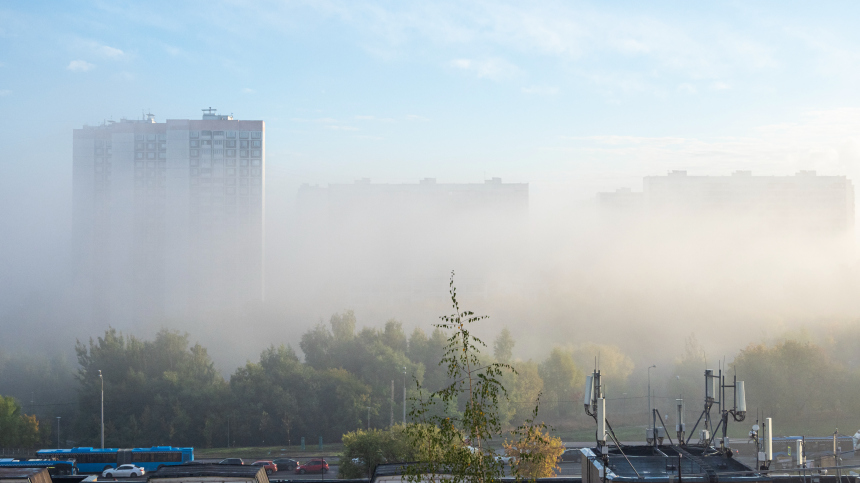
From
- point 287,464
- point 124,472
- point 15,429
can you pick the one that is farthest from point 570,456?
point 15,429

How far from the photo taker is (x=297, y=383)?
44.3 m

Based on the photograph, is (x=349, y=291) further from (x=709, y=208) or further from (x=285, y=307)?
(x=709, y=208)

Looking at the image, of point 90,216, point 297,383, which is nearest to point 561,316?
point 297,383

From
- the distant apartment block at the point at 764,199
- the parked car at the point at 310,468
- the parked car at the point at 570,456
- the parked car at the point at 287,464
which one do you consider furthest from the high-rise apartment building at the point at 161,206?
the distant apartment block at the point at 764,199

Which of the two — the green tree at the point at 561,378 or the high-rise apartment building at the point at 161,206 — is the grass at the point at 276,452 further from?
the high-rise apartment building at the point at 161,206

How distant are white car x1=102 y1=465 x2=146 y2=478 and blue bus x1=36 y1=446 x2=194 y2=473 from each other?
34.5 inches

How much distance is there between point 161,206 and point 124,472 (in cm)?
4487

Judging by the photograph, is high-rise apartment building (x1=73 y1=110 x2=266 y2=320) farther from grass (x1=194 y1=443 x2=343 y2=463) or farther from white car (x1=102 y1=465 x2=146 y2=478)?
white car (x1=102 y1=465 x2=146 y2=478)

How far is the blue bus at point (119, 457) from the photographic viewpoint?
30.0 m

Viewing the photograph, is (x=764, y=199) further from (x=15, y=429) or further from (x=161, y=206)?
(x=15, y=429)

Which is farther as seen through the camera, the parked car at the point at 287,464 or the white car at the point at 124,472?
the parked car at the point at 287,464

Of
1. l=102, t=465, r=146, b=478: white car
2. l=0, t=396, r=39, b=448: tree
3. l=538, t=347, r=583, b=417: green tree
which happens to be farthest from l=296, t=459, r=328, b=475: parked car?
l=538, t=347, r=583, b=417: green tree

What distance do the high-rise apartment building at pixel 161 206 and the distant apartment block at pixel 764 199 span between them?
183 feet

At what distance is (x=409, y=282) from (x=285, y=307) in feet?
49.7
